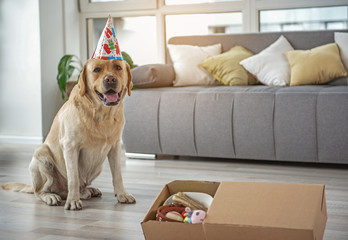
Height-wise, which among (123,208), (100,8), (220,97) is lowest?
(123,208)

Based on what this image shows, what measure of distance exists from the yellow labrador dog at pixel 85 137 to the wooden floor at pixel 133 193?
0.31 ft

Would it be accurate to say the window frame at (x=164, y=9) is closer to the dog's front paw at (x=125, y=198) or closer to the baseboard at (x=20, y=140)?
the baseboard at (x=20, y=140)

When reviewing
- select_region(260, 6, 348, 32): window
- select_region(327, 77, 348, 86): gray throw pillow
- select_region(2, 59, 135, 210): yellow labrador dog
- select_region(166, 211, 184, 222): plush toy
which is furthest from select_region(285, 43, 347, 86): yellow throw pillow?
select_region(166, 211, 184, 222): plush toy

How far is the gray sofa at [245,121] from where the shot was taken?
314 cm

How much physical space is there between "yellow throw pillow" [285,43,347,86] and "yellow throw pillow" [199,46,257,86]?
360mm

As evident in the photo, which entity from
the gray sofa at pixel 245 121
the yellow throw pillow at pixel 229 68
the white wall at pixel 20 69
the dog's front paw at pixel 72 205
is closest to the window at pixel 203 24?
the yellow throw pillow at pixel 229 68

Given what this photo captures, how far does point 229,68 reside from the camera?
375 cm

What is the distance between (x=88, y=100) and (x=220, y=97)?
4.21ft

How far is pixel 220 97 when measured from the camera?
11.2 feet

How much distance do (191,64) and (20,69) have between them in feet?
5.52

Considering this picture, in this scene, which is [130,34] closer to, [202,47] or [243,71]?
[202,47]

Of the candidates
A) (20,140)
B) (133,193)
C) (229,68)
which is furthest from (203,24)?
(133,193)

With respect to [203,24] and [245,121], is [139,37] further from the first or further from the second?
[245,121]

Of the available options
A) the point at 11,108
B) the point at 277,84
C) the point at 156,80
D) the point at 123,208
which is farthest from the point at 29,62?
the point at 123,208
